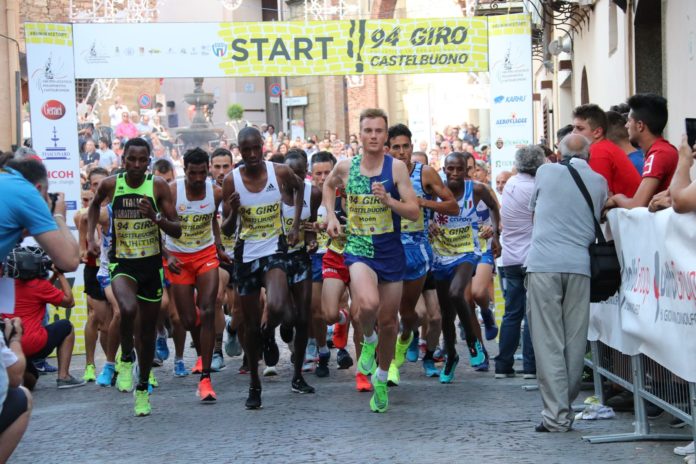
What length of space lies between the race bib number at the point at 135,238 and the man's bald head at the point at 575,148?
3442 millimetres

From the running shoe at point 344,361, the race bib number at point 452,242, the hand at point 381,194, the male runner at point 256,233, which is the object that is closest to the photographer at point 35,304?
the male runner at point 256,233

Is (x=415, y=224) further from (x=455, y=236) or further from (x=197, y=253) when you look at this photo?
(x=197, y=253)

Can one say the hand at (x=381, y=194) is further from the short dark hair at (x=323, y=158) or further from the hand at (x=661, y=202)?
the short dark hair at (x=323, y=158)

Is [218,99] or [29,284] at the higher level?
[218,99]

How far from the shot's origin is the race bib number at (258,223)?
1013 centimetres

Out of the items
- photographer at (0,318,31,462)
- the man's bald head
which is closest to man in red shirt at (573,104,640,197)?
the man's bald head

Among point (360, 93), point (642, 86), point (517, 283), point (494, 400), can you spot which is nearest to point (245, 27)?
point (642, 86)

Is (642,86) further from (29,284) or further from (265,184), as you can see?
(29,284)

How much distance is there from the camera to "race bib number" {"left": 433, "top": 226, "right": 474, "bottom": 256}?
11.4 m

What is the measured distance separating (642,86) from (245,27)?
601 cm

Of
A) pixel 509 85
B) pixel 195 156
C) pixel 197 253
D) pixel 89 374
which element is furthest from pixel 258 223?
pixel 509 85

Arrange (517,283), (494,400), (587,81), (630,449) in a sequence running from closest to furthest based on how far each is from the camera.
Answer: (630,449) → (494,400) → (517,283) → (587,81)

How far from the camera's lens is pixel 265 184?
33.6 feet

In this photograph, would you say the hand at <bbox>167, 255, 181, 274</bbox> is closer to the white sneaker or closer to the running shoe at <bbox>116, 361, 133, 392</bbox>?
the running shoe at <bbox>116, 361, 133, 392</bbox>
